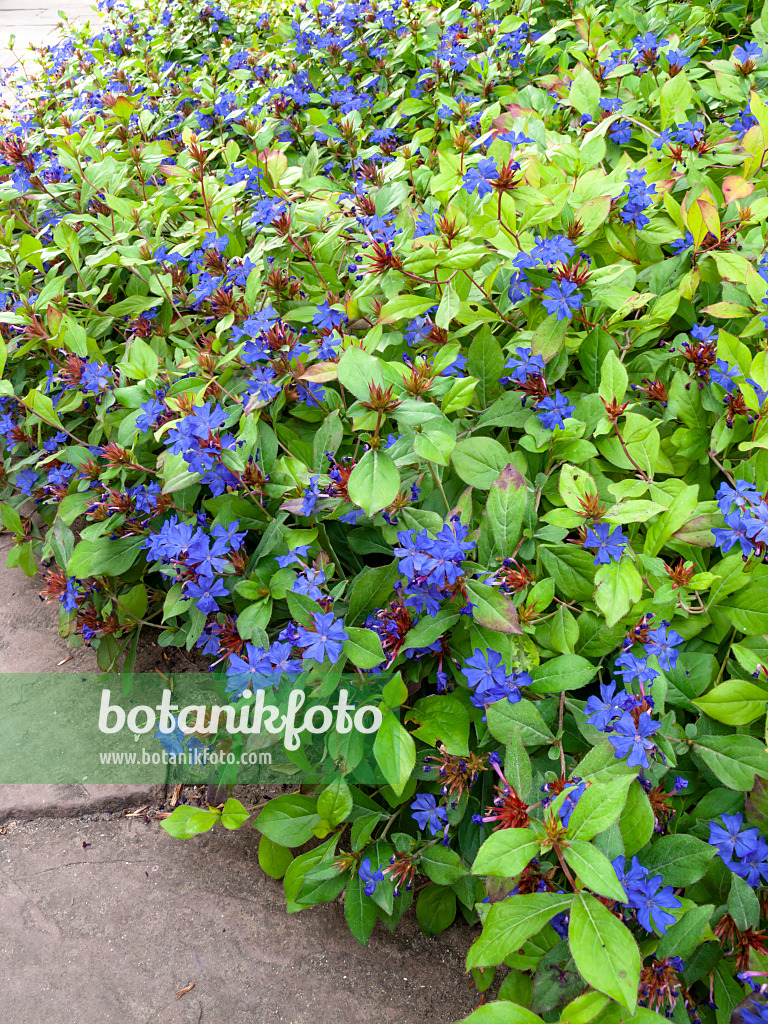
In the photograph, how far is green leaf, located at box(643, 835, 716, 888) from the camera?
121cm

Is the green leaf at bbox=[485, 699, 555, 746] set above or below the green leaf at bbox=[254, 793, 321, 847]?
above

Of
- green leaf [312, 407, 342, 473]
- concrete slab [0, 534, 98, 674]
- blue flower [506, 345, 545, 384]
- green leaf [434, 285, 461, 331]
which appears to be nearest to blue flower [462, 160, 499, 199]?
green leaf [434, 285, 461, 331]

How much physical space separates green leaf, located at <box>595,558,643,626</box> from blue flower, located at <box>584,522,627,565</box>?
0.7 inches

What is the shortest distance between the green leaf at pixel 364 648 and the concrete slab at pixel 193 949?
0.74 meters

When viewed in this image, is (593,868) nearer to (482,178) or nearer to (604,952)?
(604,952)

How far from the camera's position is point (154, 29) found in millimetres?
4164

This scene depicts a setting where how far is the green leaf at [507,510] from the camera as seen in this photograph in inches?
55.8

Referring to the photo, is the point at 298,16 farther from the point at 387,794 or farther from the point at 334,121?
the point at 387,794

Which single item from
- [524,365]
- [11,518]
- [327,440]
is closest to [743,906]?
[524,365]

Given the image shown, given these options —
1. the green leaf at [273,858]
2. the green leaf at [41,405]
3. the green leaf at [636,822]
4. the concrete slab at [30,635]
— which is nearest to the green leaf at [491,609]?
the green leaf at [636,822]

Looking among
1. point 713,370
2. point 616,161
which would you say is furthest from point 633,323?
point 616,161

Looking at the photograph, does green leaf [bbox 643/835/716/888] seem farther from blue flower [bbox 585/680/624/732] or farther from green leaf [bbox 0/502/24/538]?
green leaf [bbox 0/502/24/538]

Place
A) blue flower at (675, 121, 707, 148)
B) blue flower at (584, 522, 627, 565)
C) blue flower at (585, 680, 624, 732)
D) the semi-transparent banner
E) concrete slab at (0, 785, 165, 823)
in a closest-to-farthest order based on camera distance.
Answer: blue flower at (585, 680, 624, 732) → blue flower at (584, 522, 627, 565) → the semi-transparent banner → concrete slab at (0, 785, 165, 823) → blue flower at (675, 121, 707, 148)

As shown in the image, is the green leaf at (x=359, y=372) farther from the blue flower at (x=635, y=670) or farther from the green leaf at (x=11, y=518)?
the green leaf at (x=11, y=518)
